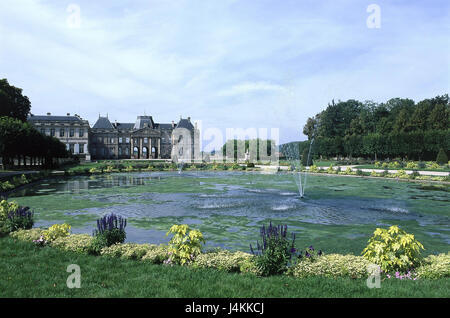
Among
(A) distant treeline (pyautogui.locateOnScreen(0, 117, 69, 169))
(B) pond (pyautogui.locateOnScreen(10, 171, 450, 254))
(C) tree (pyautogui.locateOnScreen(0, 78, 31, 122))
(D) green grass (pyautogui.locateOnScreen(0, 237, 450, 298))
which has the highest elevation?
(C) tree (pyautogui.locateOnScreen(0, 78, 31, 122))

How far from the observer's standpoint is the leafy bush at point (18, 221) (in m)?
9.13

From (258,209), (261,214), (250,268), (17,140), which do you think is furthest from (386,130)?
(250,268)

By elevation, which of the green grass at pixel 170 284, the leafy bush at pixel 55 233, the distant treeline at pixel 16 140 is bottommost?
the green grass at pixel 170 284

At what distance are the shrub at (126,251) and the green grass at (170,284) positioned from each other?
0.39 m

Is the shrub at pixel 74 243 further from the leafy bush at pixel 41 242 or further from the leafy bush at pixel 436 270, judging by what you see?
the leafy bush at pixel 436 270

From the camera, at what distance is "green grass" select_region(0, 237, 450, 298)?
16.3ft

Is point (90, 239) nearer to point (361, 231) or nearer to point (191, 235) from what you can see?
point (191, 235)

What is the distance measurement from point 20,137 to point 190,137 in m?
72.8

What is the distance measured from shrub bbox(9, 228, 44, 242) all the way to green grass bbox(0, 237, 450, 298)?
5.62 ft

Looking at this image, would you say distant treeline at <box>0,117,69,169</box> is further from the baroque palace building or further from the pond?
the baroque palace building

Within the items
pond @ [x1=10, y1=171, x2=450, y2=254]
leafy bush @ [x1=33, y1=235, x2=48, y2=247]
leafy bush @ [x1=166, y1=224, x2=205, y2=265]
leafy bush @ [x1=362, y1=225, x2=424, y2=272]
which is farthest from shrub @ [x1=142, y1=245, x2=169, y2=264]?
leafy bush @ [x1=362, y1=225, x2=424, y2=272]

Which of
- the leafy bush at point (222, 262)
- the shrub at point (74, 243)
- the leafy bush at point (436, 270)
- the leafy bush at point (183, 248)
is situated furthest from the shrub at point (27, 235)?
the leafy bush at point (436, 270)

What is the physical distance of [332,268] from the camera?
230 inches

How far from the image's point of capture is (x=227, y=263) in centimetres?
617
